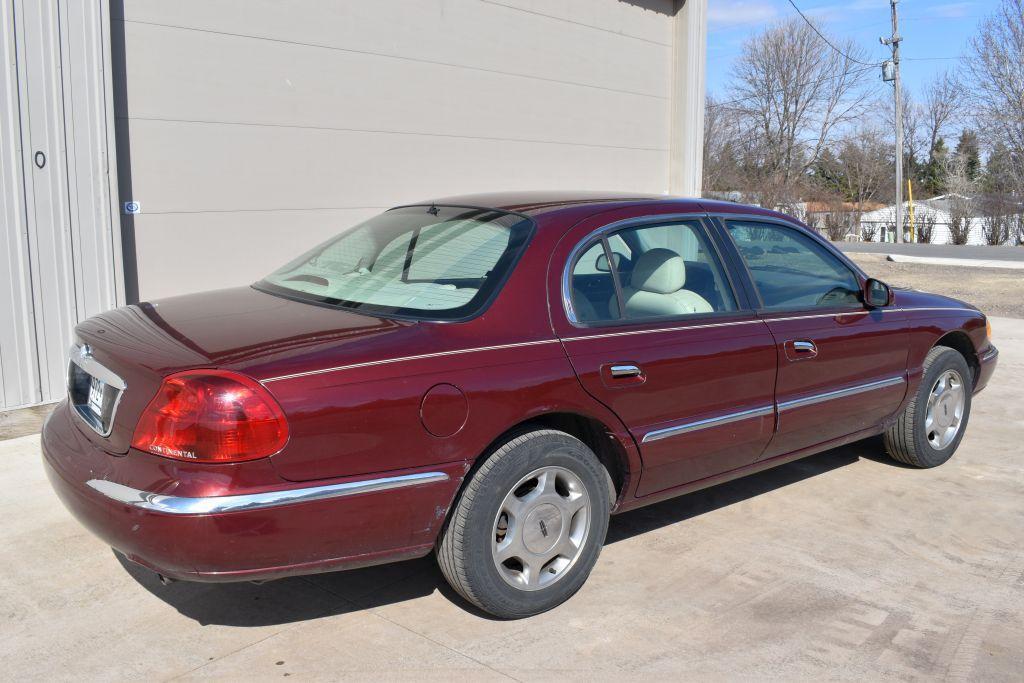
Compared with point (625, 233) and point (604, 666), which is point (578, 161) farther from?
point (604, 666)

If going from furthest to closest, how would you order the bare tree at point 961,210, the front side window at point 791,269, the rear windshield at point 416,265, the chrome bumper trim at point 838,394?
the bare tree at point 961,210
the front side window at point 791,269
the chrome bumper trim at point 838,394
the rear windshield at point 416,265

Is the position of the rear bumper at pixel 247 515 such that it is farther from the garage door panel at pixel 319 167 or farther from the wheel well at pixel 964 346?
the garage door panel at pixel 319 167

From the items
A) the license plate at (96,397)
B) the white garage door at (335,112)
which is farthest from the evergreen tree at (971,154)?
the license plate at (96,397)

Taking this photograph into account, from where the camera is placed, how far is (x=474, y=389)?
322cm

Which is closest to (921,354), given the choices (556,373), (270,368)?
(556,373)

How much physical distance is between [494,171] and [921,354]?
4866 mm

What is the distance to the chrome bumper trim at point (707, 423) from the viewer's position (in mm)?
3797

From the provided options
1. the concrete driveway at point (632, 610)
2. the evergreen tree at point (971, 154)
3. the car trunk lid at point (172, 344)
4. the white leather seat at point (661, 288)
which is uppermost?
the evergreen tree at point (971, 154)

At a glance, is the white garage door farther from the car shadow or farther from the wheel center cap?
the wheel center cap

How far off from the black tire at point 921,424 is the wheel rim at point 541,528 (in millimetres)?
2474

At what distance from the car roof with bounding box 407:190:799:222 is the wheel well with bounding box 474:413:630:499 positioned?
0.86m

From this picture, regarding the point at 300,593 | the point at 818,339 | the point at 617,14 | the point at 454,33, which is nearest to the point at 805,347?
the point at 818,339

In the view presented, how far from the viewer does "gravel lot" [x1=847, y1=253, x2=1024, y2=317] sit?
1354cm

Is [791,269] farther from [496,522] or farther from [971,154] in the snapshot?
[971,154]
